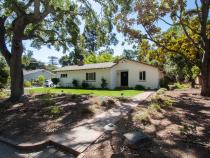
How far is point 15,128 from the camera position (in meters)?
7.52

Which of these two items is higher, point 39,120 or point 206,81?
point 206,81

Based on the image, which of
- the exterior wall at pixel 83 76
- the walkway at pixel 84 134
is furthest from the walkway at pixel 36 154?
the exterior wall at pixel 83 76

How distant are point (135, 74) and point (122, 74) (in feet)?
6.91

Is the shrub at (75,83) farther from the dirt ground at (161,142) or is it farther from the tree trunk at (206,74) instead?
the dirt ground at (161,142)

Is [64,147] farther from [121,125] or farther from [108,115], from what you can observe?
[108,115]

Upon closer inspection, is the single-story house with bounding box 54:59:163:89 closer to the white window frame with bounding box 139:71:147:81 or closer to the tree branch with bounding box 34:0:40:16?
the white window frame with bounding box 139:71:147:81

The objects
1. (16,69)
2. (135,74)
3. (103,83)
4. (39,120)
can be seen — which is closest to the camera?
(39,120)

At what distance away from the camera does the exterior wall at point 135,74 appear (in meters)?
24.9

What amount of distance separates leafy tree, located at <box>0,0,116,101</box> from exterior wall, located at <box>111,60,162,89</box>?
9.49m

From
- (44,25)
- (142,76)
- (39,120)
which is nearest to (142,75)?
(142,76)

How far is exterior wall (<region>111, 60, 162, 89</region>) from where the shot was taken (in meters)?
24.9

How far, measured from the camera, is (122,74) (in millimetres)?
27406

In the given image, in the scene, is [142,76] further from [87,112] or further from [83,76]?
[87,112]

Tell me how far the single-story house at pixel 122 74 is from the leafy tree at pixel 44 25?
9.06m
